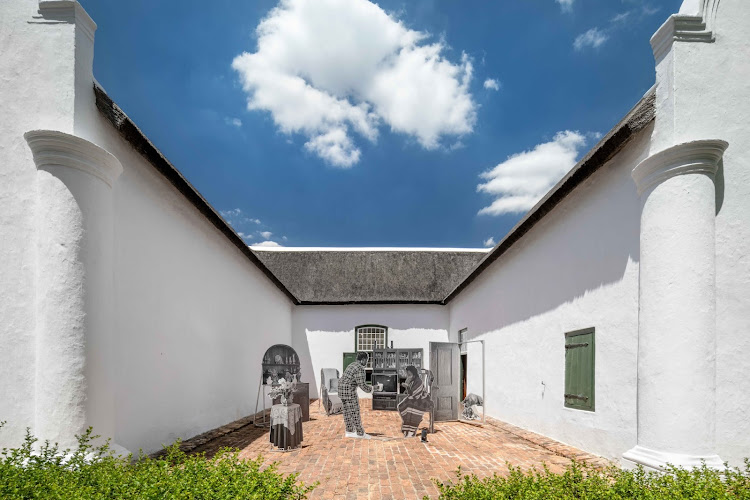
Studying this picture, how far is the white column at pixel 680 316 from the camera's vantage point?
5.41 metres

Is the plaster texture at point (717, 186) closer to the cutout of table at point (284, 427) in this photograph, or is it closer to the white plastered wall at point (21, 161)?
the cutout of table at point (284, 427)

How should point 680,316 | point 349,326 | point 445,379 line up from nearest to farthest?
1. point 680,316
2. point 445,379
3. point 349,326

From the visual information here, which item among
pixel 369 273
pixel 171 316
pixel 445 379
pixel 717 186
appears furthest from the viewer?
pixel 369 273

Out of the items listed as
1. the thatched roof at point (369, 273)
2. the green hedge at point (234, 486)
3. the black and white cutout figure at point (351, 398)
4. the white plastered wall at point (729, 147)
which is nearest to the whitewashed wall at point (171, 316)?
the green hedge at point (234, 486)

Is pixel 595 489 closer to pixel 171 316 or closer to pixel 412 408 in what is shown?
pixel 412 408

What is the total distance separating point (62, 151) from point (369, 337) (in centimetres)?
1580

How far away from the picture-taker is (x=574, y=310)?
852 cm

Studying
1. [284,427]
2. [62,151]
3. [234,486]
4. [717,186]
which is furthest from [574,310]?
[62,151]

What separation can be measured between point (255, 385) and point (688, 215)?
11.9 metres

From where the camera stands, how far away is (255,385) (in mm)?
14117

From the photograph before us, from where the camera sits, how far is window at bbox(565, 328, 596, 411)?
7.77 meters

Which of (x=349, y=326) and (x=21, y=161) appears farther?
(x=349, y=326)

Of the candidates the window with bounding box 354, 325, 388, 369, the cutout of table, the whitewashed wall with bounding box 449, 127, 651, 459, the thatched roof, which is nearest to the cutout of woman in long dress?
the whitewashed wall with bounding box 449, 127, 651, 459

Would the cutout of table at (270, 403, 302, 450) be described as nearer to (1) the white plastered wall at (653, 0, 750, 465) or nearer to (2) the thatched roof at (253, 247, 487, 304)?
(1) the white plastered wall at (653, 0, 750, 465)
